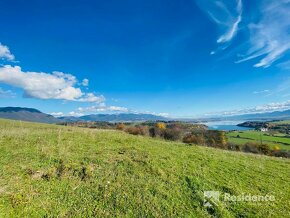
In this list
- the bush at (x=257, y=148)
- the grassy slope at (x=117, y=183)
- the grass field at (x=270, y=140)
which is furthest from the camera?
the grass field at (x=270, y=140)

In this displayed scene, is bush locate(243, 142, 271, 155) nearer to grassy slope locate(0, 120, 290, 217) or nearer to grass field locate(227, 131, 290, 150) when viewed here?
grass field locate(227, 131, 290, 150)

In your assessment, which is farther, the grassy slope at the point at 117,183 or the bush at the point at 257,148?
the bush at the point at 257,148

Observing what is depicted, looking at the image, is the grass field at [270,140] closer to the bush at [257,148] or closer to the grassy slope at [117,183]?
the bush at [257,148]

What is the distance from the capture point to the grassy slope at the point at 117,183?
834 centimetres

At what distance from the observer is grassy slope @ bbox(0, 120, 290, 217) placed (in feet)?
27.3

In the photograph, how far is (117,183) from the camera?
32.6 feet

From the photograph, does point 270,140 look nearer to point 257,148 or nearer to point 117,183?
point 257,148

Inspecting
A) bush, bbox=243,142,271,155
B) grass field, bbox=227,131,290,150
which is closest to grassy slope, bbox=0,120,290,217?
bush, bbox=243,142,271,155

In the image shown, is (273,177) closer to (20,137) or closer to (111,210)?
(111,210)

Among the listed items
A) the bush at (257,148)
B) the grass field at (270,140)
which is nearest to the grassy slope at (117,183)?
the bush at (257,148)

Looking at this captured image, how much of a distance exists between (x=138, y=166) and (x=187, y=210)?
3745 mm

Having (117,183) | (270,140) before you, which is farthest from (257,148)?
(117,183)

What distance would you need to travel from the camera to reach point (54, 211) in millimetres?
7859

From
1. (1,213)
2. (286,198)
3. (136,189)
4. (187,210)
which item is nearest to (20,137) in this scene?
(1,213)
